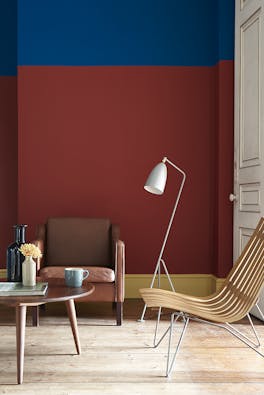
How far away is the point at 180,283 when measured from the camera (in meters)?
5.41

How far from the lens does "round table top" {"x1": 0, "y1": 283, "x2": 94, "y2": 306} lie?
114 inches

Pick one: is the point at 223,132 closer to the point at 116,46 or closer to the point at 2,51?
the point at 116,46

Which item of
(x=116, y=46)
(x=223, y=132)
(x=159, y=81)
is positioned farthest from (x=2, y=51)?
(x=223, y=132)

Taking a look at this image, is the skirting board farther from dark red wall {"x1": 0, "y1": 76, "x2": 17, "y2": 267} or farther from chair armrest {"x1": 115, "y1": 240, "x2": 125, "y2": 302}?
dark red wall {"x1": 0, "y1": 76, "x2": 17, "y2": 267}

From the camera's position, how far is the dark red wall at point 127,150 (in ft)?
17.6

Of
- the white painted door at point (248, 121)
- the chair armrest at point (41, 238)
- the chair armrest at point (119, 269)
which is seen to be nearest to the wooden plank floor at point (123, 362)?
the chair armrest at point (119, 269)

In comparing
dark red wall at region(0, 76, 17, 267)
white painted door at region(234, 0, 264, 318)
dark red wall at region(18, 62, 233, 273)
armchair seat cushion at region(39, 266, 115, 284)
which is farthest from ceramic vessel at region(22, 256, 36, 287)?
dark red wall at region(0, 76, 17, 267)

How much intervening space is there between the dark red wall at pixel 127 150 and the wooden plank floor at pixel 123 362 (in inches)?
48.3

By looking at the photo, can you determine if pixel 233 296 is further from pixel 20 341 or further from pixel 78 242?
pixel 78 242

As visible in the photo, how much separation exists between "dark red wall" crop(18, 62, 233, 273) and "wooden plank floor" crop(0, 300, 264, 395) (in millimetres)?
1227

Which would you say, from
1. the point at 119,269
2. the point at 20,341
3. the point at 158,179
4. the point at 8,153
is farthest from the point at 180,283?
the point at 20,341

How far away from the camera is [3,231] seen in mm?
5629

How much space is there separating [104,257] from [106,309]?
462 millimetres

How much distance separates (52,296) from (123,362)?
0.62 meters
